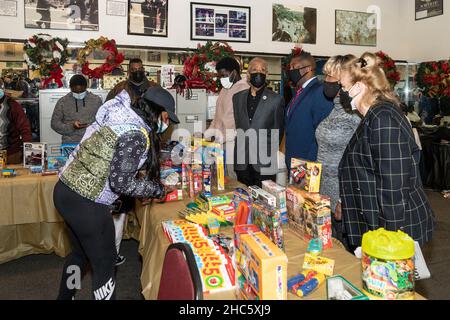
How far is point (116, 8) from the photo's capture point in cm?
612

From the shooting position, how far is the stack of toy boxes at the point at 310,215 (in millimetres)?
1803

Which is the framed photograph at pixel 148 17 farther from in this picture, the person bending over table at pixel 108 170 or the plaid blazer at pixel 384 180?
the plaid blazer at pixel 384 180

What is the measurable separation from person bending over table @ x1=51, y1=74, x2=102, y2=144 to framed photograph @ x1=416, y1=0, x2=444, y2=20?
665cm

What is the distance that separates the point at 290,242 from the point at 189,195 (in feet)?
3.39

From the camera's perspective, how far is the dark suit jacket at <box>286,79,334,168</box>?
9.66 ft

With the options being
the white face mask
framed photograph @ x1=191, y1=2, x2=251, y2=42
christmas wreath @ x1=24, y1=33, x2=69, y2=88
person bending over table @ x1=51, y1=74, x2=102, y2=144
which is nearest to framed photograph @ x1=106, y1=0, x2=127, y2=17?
christmas wreath @ x1=24, y1=33, x2=69, y2=88

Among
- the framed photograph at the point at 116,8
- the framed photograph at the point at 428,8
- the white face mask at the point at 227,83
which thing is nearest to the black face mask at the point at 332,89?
the white face mask at the point at 227,83

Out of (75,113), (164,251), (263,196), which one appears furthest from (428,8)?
(164,251)

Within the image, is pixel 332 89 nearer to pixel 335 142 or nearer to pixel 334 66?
pixel 334 66

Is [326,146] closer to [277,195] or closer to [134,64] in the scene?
[277,195]

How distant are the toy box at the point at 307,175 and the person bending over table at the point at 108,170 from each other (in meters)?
0.68

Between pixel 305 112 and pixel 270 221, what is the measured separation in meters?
1.51

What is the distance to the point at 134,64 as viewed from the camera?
5.03 m

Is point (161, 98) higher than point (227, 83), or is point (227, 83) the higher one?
point (227, 83)
